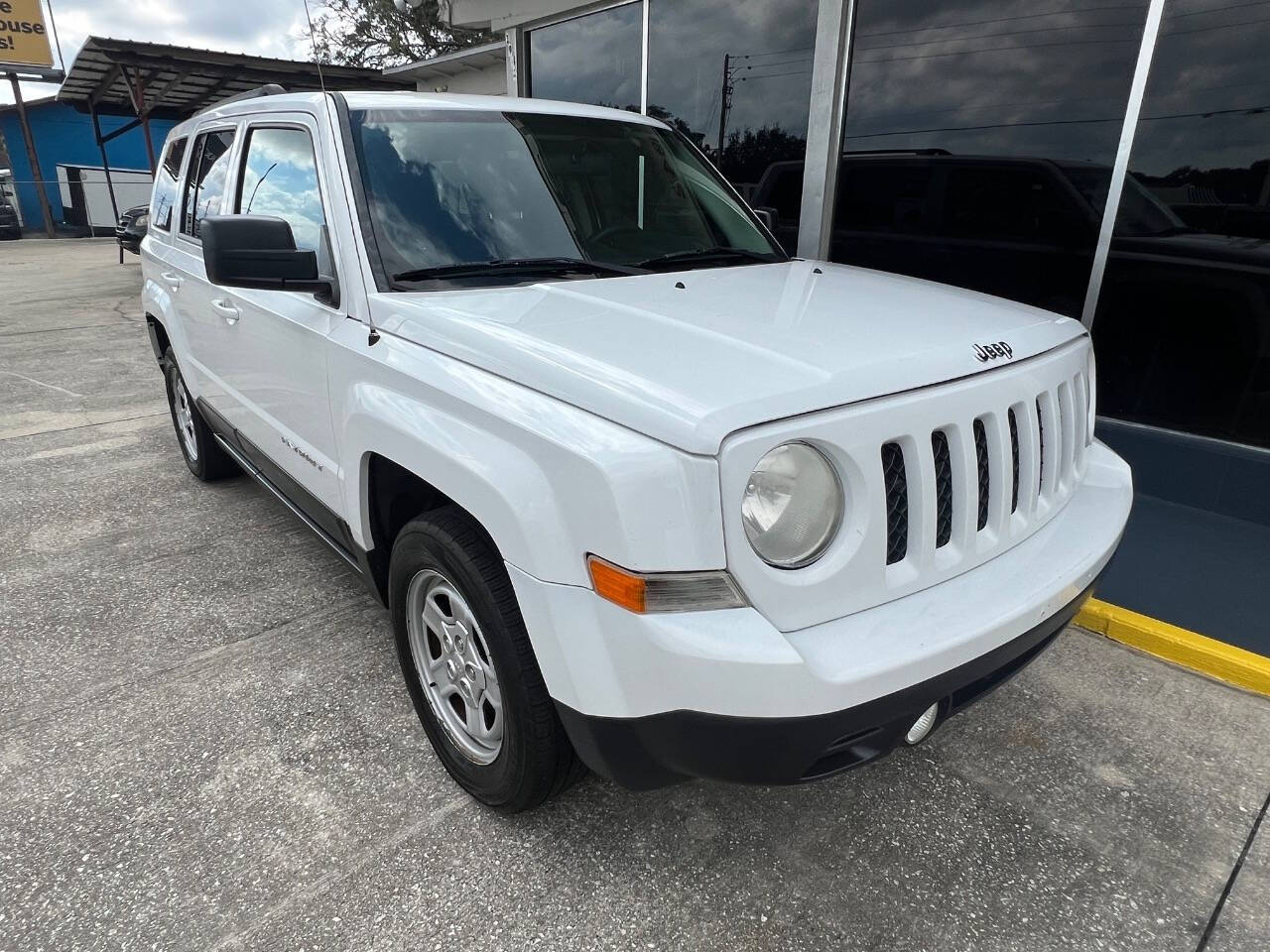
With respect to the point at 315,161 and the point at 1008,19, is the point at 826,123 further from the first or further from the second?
the point at 315,161

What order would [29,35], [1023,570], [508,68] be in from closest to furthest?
[1023,570] < [508,68] < [29,35]

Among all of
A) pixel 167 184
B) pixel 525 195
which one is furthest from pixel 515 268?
pixel 167 184

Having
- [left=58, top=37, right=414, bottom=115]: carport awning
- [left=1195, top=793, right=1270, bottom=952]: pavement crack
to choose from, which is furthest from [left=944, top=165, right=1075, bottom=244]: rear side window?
[left=58, top=37, right=414, bottom=115]: carport awning

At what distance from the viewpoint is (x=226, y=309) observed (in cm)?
336

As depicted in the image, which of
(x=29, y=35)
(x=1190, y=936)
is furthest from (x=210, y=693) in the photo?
(x=29, y=35)

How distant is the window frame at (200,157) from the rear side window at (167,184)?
0.16 metres

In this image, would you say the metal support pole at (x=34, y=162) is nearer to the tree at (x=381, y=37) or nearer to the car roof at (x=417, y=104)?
the tree at (x=381, y=37)

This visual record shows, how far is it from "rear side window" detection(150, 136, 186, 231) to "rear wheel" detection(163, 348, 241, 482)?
0.73 m

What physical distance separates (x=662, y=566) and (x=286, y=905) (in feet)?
4.37

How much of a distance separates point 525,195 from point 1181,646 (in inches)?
113

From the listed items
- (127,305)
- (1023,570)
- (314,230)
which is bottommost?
(127,305)

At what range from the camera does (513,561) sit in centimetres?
176

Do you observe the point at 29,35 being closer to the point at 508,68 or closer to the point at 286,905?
the point at 508,68

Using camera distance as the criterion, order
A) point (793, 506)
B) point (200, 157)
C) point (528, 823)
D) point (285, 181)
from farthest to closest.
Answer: point (200, 157), point (285, 181), point (528, 823), point (793, 506)
